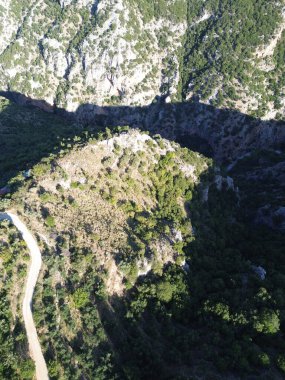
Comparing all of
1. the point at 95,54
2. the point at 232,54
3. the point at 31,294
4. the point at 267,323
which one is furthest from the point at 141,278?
the point at 95,54

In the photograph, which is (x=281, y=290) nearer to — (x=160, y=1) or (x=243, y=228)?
(x=243, y=228)

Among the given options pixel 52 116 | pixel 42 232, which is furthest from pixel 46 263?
pixel 52 116

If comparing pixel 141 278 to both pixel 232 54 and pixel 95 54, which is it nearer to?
pixel 232 54

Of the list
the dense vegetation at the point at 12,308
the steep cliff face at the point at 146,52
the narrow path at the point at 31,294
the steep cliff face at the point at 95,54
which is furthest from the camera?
the steep cliff face at the point at 95,54

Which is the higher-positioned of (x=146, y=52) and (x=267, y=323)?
(x=146, y=52)

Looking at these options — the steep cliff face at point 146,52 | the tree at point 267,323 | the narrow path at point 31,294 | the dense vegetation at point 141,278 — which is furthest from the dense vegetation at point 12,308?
the steep cliff face at point 146,52

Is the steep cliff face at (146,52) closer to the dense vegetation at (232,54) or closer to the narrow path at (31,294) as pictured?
the dense vegetation at (232,54)

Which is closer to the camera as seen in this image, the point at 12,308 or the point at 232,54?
the point at 12,308

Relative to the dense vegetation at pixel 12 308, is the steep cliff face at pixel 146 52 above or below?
above
